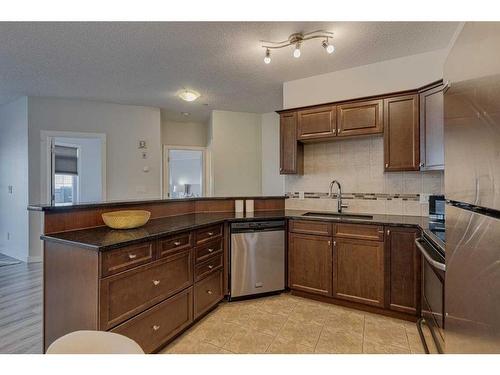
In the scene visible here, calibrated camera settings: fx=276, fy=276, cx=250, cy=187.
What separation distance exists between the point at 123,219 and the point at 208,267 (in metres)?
0.89

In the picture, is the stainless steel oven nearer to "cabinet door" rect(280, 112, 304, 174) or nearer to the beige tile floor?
the beige tile floor

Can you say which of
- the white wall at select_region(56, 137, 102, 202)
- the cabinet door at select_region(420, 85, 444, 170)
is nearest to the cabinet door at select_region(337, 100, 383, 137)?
the cabinet door at select_region(420, 85, 444, 170)

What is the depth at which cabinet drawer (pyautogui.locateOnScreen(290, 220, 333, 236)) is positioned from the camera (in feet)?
9.11

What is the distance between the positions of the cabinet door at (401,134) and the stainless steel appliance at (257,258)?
4.30ft

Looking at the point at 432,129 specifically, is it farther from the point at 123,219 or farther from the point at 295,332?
the point at 123,219

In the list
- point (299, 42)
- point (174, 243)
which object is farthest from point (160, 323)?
point (299, 42)

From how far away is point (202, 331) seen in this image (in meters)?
2.27

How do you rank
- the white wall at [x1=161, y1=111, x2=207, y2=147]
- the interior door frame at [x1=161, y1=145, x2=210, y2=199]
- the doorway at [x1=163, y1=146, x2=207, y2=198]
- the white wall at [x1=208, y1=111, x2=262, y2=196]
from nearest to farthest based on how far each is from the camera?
the white wall at [x1=208, y1=111, x2=262, y2=196] → the interior door frame at [x1=161, y1=145, x2=210, y2=199] → the white wall at [x1=161, y1=111, x2=207, y2=147] → the doorway at [x1=163, y1=146, x2=207, y2=198]

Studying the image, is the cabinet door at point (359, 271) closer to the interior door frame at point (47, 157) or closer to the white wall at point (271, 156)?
the white wall at point (271, 156)

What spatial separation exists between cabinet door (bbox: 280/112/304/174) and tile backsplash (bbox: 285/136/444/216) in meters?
0.25

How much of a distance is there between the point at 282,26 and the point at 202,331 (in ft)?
8.67

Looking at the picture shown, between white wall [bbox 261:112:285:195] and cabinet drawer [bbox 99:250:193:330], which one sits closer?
cabinet drawer [bbox 99:250:193:330]

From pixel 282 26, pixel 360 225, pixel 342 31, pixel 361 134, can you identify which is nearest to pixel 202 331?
pixel 360 225
